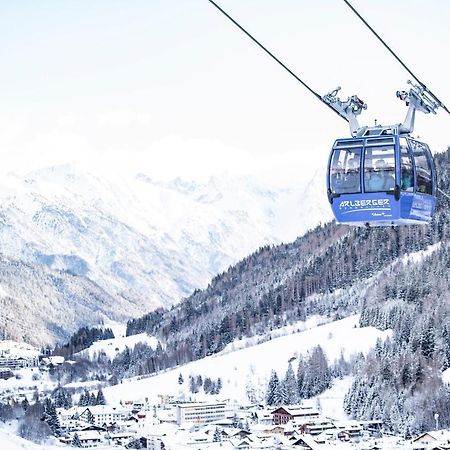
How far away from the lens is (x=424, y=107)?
30250 mm

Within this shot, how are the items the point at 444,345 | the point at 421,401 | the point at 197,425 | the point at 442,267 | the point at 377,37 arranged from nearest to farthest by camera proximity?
the point at 377,37, the point at 421,401, the point at 197,425, the point at 444,345, the point at 442,267

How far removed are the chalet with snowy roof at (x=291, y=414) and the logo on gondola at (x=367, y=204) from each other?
335 ft

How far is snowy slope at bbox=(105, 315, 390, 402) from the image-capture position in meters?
174

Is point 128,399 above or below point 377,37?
above

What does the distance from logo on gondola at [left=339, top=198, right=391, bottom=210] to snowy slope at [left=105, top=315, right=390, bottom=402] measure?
136m

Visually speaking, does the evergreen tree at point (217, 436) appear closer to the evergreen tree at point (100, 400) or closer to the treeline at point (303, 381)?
the treeline at point (303, 381)

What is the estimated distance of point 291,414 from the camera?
13538cm

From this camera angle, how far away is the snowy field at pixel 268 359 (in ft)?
570

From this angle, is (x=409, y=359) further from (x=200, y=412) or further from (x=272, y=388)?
(x=200, y=412)

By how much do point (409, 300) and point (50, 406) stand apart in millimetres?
71730

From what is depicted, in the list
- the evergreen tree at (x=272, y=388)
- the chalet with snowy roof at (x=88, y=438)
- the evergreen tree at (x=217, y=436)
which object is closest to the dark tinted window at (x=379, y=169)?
the chalet with snowy roof at (x=88, y=438)

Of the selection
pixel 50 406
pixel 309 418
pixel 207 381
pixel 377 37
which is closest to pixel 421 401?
pixel 309 418

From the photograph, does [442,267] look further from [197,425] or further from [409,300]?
[197,425]

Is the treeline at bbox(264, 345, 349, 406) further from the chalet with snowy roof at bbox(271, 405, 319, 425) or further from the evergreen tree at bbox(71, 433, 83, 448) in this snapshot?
the evergreen tree at bbox(71, 433, 83, 448)
